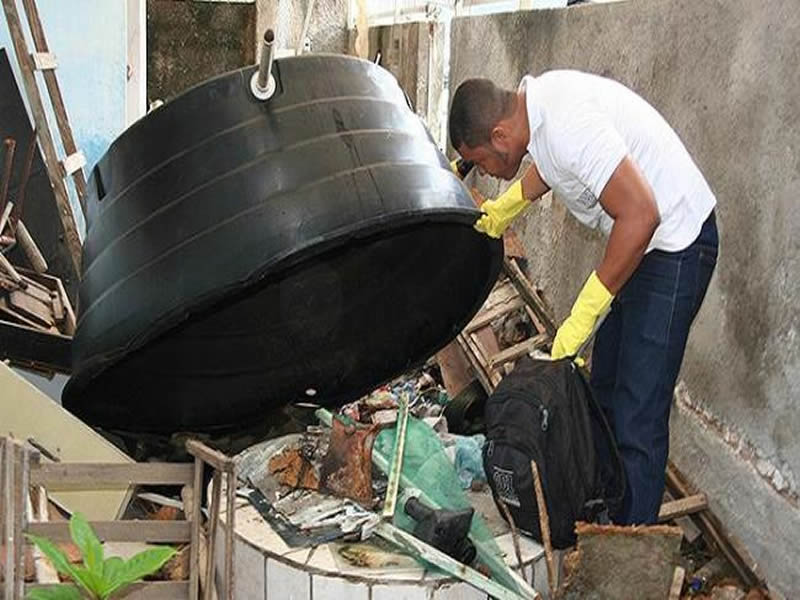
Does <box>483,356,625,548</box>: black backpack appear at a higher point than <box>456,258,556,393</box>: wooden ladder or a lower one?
lower

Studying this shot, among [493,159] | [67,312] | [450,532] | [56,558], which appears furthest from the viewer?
[67,312]

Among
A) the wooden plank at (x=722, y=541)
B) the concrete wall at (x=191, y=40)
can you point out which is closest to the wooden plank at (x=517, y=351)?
the wooden plank at (x=722, y=541)

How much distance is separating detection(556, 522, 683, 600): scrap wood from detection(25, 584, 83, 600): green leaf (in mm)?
1100

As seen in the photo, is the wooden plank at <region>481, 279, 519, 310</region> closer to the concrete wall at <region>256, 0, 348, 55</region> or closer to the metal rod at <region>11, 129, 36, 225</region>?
the metal rod at <region>11, 129, 36, 225</region>

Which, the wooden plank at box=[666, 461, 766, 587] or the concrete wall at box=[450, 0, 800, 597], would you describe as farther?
the wooden plank at box=[666, 461, 766, 587]

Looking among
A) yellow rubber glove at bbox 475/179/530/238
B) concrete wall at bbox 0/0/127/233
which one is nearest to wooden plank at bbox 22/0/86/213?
concrete wall at bbox 0/0/127/233

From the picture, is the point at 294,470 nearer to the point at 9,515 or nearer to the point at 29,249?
the point at 9,515

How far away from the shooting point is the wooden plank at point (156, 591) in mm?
2279

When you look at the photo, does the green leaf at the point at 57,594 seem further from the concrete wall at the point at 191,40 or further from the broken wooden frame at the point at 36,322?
the concrete wall at the point at 191,40

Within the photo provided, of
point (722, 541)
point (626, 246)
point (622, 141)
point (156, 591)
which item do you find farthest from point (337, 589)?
point (622, 141)

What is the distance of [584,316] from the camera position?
243 cm

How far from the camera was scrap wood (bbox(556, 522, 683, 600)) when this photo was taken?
234 cm

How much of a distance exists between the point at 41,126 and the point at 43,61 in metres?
0.30

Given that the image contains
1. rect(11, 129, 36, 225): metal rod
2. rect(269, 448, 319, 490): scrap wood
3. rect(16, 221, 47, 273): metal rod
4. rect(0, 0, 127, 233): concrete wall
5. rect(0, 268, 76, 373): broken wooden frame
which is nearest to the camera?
rect(269, 448, 319, 490): scrap wood
